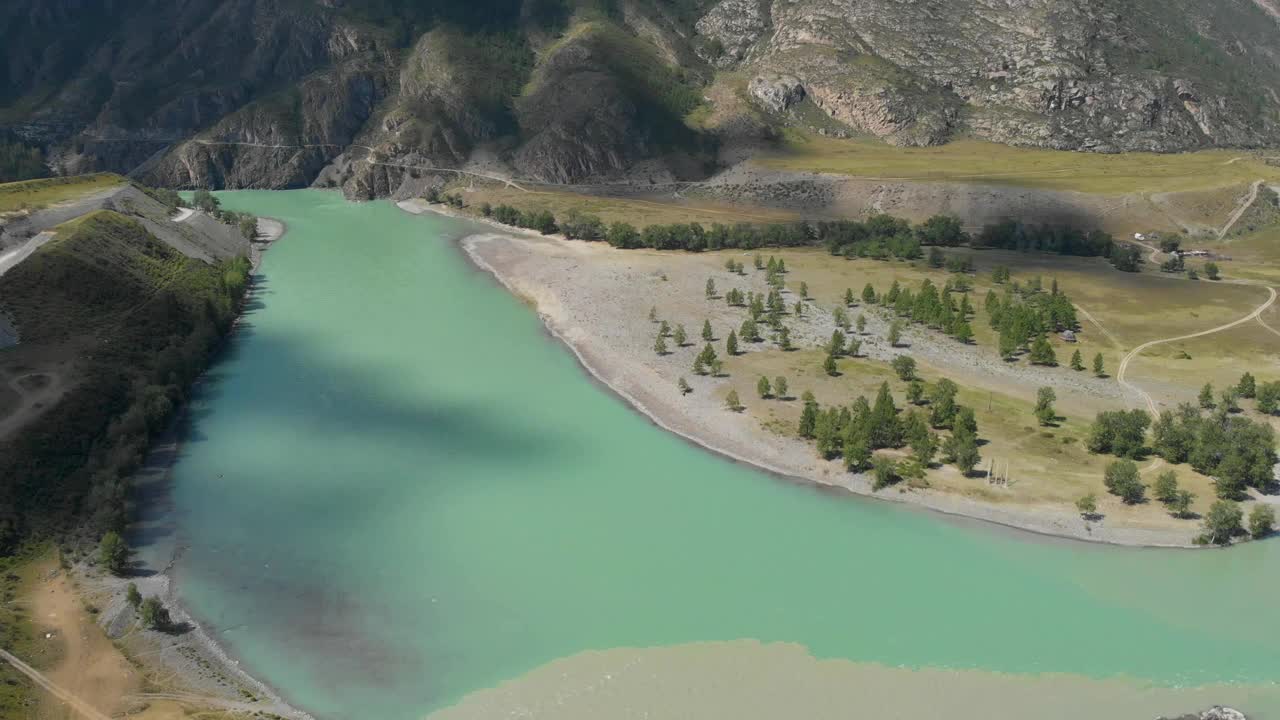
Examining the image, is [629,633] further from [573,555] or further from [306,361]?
[306,361]

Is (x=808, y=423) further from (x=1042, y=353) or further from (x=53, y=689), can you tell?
(x=53, y=689)

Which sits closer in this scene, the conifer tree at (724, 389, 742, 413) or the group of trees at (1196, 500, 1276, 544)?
the group of trees at (1196, 500, 1276, 544)

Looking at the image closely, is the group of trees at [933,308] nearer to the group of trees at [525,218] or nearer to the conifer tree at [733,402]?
the conifer tree at [733,402]

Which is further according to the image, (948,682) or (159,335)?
(159,335)

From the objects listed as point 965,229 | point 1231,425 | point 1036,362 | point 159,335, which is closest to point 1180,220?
point 965,229

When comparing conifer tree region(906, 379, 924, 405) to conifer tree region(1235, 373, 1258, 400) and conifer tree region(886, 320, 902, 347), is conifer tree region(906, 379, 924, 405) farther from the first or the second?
conifer tree region(1235, 373, 1258, 400)

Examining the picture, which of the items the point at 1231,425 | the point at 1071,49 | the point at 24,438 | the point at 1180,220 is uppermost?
the point at 1071,49

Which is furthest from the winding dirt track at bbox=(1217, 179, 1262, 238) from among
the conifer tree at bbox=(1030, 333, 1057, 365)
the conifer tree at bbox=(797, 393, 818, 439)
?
the conifer tree at bbox=(797, 393, 818, 439)
